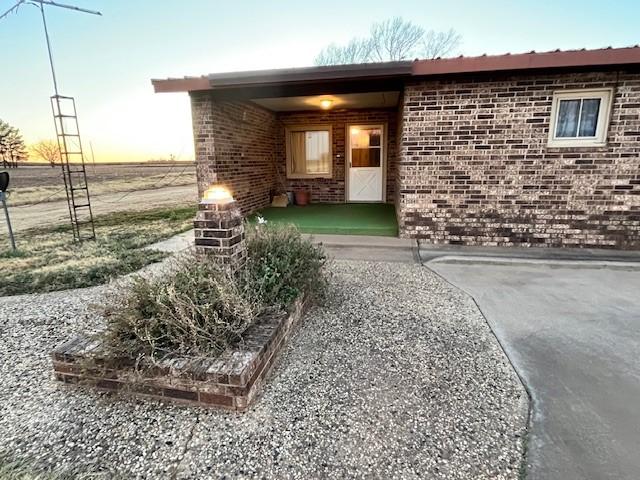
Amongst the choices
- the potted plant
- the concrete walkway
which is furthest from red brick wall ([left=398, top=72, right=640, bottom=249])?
the potted plant

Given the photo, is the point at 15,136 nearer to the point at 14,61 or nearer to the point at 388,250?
the point at 14,61

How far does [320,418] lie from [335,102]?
7.33m

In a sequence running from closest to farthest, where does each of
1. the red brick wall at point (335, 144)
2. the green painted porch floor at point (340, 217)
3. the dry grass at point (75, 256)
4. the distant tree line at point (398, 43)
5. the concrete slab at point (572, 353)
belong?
the concrete slab at point (572, 353) → the dry grass at point (75, 256) → the green painted porch floor at point (340, 217) → the red brick wall at point (335, 144) → the distant tree line at point (398, 43)

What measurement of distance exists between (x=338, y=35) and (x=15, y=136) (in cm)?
2910

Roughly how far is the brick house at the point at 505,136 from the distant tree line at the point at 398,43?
624 inches

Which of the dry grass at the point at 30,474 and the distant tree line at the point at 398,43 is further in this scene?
the distant tree line at the point at 398,43

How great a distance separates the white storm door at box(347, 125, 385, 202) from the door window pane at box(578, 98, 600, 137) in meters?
4.57

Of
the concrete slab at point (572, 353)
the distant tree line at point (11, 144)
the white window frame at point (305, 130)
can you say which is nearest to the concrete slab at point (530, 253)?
the concrete slab at point (572, 353)

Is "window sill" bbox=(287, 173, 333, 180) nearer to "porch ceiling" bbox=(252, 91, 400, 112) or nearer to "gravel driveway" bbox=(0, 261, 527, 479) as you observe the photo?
"porch ceiling" bbox=(252, 91, 400, 112)

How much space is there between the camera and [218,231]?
8.61ft

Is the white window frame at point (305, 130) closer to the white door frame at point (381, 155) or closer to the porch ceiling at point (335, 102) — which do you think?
the white door frame at point (381, 155)

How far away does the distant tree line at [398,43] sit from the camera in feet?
63.8

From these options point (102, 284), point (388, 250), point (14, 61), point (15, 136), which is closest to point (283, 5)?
point (14, 61)

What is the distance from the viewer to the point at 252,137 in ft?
26.4
